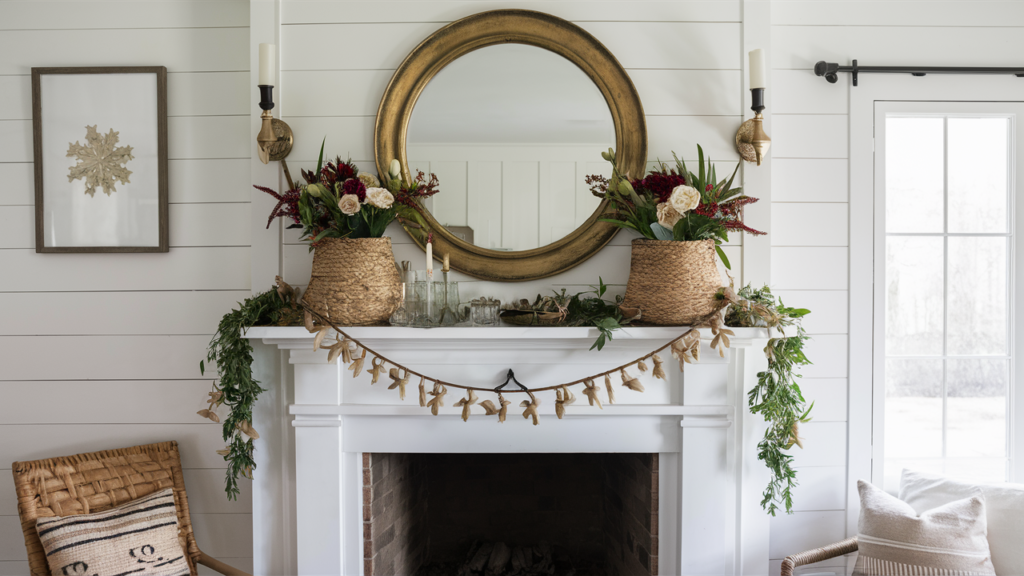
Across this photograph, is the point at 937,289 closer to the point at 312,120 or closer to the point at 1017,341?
the point at 1017,341

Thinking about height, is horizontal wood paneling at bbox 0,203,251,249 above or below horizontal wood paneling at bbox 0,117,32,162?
below

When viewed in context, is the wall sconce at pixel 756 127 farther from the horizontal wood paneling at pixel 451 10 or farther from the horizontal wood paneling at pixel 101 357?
the horizontal wood paneling at pixel 101 357

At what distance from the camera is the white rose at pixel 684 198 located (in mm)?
1451

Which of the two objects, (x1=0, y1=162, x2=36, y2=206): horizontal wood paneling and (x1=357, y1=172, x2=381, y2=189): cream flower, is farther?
(x1=0, y1=162, x2=36, y2=206): horizontal wood paneling

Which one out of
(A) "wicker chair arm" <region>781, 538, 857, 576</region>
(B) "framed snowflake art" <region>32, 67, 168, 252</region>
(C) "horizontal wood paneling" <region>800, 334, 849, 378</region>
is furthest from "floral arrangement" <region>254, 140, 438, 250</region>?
(A) "wicker chair arm" <region>781, 538, 857, 576</region>

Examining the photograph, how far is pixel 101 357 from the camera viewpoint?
74.0 inches

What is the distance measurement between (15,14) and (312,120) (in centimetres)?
114

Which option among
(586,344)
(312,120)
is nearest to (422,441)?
(586,344)

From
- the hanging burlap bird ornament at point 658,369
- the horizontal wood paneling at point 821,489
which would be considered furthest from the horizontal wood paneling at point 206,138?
the horizontal wood paneling at point 821,489

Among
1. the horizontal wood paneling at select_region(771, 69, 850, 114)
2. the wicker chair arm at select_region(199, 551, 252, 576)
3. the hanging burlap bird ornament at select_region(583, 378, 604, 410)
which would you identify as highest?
the horizontal wood paneling at select_region(771, 69, 850, 114)

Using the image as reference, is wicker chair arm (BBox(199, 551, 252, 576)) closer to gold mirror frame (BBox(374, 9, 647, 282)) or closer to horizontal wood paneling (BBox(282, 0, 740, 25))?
gold mirror frame (BBox(374, 9, 647, 282))

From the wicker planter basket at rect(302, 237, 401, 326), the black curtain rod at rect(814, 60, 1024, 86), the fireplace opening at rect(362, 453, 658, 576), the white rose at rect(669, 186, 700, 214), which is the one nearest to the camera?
the white rose at rect(669, 186, 700, 214)

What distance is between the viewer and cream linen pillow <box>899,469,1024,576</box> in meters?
1.56

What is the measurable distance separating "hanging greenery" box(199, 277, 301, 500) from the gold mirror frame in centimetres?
48
